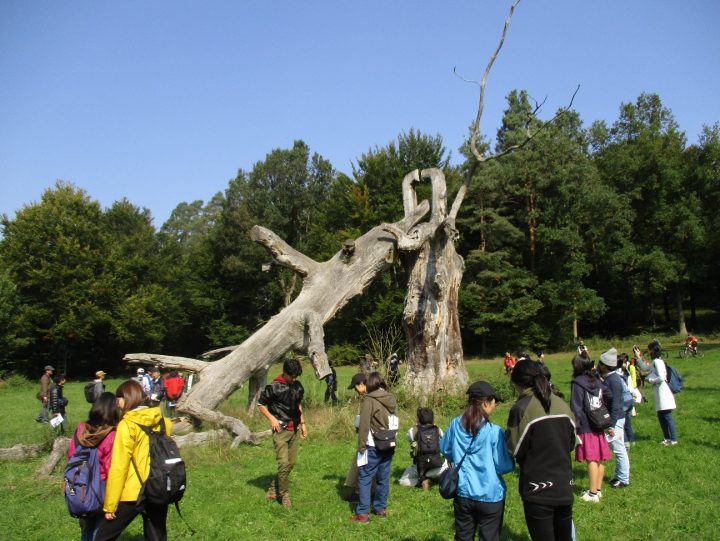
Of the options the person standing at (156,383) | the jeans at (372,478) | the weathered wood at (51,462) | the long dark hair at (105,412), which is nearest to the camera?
the long dark hair at (105,412)

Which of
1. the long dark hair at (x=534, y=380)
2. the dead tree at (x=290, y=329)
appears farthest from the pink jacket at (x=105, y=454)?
the dead tree at (x=290, y=329)

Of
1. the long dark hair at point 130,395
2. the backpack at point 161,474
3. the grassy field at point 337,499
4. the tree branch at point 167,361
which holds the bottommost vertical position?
the grassy field at point 337,499

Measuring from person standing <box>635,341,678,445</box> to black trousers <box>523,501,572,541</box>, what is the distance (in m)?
5.54

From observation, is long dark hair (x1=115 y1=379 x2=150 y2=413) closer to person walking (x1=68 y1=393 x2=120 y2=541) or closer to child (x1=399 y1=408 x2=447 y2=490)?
person walking (x1=68 y1=393 x2=120 y2=541)

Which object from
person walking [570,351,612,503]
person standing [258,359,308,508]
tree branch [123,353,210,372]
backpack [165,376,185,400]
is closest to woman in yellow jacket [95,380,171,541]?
person standing [258,359,308,508]

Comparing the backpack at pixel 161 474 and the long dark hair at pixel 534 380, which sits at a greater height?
the long dark hair at pixel 534 380

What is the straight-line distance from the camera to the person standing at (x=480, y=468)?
3.89 meters

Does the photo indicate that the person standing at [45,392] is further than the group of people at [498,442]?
Yes

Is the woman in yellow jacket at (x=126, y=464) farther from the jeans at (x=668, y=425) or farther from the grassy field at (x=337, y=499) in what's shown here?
the jeans at (x=668, y=425)

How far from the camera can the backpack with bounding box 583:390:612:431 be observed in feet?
19.7

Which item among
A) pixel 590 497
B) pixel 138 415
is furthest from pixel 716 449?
pixel 138 415

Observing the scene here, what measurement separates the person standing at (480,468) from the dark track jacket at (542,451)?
0.14 metres

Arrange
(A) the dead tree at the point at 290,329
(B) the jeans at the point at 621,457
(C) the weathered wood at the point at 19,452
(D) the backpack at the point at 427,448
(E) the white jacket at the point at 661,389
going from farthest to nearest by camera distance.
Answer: (A) the dead tree at the point at 290,329
(C) the weathered wood at the point at 19,452
(E) the white jacket at the point at 661,389
(D) the backpack at the point at 427,448
(B) the jeans at the point at 621,457

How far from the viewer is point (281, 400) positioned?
20.4 feet
